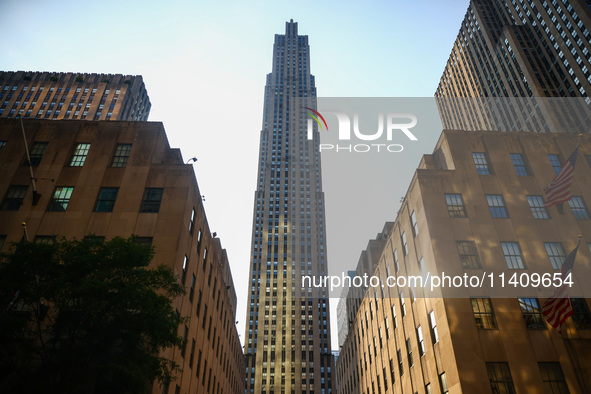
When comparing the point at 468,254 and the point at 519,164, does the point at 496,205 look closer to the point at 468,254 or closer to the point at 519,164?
the point at 468,254

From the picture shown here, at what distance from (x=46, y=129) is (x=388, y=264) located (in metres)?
37.1

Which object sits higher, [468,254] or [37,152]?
[37,152]

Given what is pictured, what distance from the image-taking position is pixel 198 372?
1432 inches

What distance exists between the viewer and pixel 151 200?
32594mm

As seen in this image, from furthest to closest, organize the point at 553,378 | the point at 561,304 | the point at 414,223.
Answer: the point at 414,223
the point at 553,378
the point at 561,304

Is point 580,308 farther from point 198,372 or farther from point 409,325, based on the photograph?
point 198,372

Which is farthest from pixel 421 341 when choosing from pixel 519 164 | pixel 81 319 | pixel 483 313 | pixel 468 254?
pixel 81 319

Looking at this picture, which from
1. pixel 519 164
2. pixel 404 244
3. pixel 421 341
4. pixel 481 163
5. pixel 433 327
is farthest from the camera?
pixel 404 244

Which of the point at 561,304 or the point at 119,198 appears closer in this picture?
the point at 561,304

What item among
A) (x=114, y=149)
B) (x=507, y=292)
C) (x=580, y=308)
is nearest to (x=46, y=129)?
(x=114, y=149)

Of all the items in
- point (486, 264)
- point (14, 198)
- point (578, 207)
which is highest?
point (578, 207)

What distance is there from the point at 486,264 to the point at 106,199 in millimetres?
30651

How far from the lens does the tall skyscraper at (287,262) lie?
374 feet

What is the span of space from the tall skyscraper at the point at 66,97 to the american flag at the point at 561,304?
12339 centimetres
